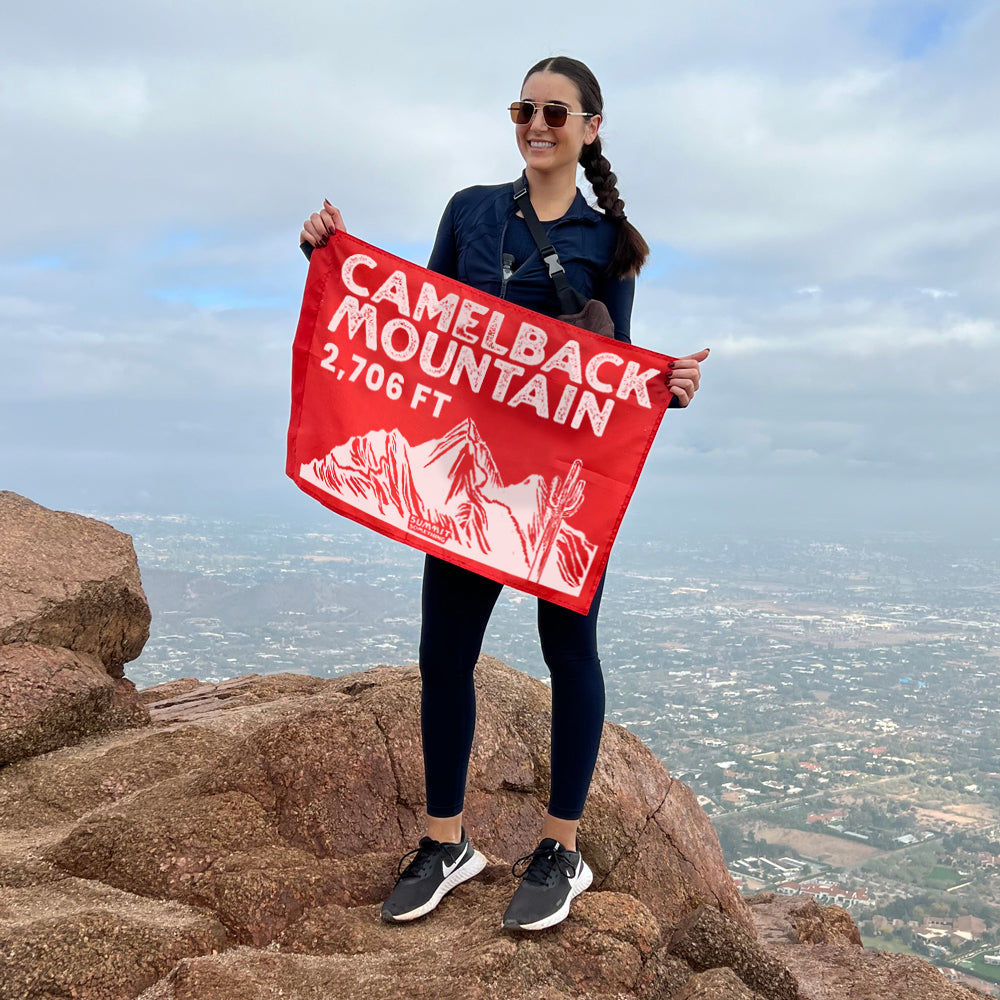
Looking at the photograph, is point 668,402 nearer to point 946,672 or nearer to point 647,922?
point 647,922

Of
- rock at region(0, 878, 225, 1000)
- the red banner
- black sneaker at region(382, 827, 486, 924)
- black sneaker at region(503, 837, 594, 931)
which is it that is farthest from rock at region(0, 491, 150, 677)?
black sneaker at region(503, 837, 594, 931)

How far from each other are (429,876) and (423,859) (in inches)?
3.8

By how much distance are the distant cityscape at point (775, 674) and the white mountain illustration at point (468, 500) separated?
21.3ft

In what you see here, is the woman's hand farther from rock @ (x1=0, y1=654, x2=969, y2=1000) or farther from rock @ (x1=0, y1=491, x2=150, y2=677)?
rock @ (x1=0, y1=491, x2=150, y2=677)

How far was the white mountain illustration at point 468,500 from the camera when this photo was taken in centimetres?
450

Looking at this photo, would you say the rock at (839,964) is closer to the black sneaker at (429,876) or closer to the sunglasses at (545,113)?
the black sneaker at (429,876)

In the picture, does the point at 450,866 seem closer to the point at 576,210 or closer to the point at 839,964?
the point at 839,964

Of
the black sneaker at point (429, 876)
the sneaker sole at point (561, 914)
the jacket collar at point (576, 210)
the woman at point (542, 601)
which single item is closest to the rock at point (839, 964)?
the sneaker sole at point (561, 914)

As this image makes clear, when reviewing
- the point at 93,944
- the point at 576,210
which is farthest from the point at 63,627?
the point at 576,210

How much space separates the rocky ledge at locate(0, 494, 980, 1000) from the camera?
3842mm

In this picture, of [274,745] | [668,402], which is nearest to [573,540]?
[668,402]

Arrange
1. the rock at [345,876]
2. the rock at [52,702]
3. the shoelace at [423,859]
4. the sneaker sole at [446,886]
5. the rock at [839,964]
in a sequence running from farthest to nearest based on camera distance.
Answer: the rock at [52,702], the rock at [839,964], the shoelace at [423,859], the sneaker sole at [446,886], the rock at [345,876]

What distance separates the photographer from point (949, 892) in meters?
50.0

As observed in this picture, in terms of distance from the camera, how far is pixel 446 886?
4582 mm
